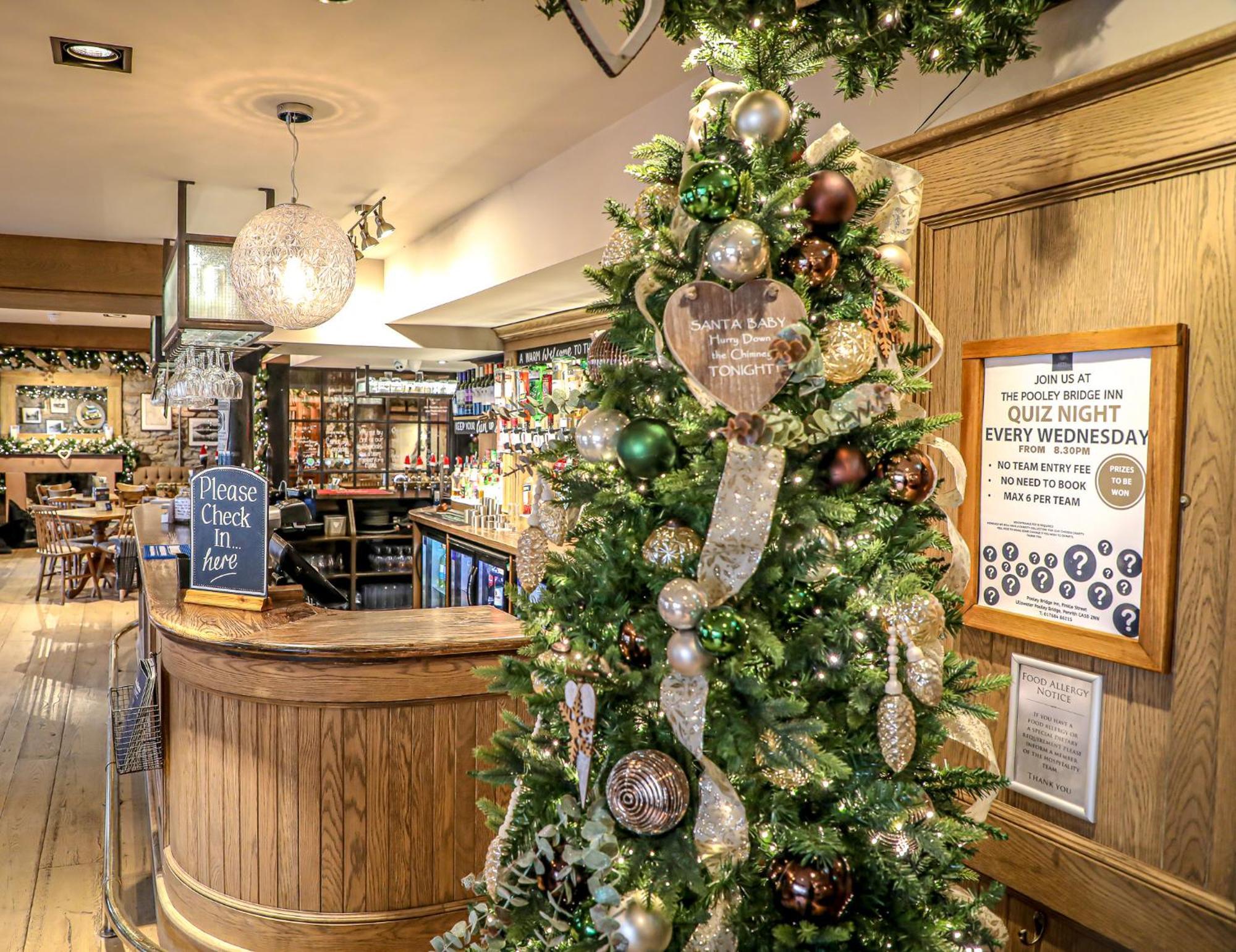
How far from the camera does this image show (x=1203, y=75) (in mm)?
1568

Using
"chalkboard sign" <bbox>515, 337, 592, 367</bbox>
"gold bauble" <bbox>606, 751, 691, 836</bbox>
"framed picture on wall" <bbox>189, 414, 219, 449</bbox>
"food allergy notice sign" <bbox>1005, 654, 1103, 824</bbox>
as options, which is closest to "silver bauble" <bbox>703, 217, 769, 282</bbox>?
"gold bauble" <bbox>606, 751, 691, 836</bbox>

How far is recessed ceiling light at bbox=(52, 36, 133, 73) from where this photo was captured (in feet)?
9.50

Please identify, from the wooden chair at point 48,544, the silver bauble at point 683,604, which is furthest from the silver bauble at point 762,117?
the wooden chair at point 48,544

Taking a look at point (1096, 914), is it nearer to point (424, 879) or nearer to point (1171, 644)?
point (1171, 644)

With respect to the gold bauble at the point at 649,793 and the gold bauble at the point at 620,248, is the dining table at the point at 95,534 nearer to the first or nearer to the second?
the gold bauble at the point at 620,248

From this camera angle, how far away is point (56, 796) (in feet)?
13.7

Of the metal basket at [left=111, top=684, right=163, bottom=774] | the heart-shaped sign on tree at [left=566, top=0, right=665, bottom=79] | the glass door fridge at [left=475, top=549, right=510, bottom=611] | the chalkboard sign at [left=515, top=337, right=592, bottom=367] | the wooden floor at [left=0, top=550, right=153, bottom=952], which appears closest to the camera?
the heart-shaped sign on tree at [left=566, top=0, right=665, bottom=79]

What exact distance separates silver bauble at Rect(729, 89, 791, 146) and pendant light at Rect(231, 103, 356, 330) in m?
2.77

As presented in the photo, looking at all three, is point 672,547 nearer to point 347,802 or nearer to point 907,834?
point 907,834

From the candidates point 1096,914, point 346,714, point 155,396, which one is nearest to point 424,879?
point 346,714

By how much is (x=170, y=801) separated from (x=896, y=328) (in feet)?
9.63

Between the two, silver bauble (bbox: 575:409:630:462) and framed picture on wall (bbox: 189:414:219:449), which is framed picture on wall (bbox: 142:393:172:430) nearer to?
framed picture on wall (bbox: 189:414:219:449)

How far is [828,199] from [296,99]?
2785mm

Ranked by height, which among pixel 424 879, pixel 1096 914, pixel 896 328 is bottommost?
pixel 424 879
